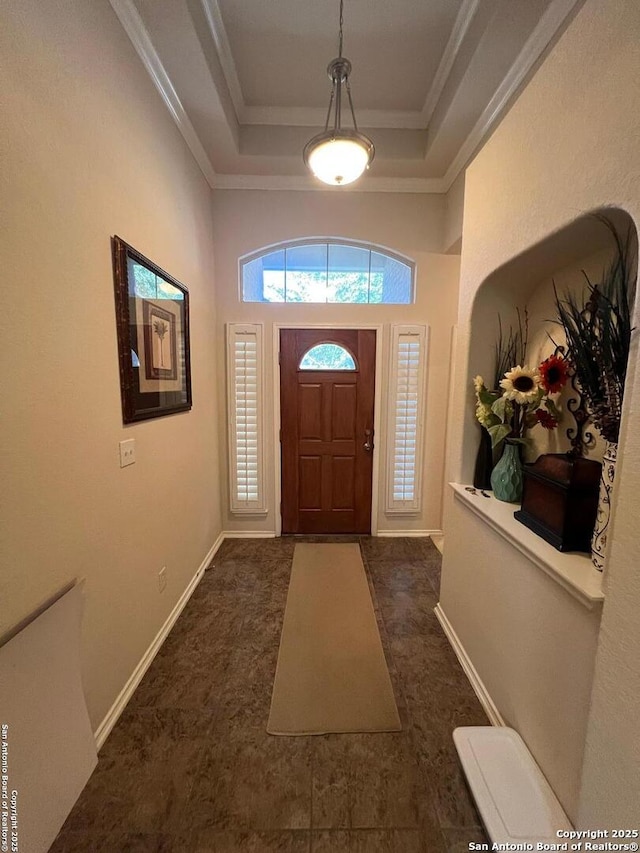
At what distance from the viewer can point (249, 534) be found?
10.2 ft

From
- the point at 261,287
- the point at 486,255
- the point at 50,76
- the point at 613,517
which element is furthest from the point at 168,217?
the point at 613,517

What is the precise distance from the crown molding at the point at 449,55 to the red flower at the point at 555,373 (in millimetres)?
1875

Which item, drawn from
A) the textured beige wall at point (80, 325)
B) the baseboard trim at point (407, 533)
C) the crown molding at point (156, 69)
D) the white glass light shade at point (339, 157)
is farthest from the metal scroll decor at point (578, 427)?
the crown molding at point (156, 69)

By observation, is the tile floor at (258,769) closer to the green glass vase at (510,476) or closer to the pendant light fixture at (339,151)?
the green glass vase at (510,476)

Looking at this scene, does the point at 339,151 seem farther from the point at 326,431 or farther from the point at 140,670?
the point at 140,670

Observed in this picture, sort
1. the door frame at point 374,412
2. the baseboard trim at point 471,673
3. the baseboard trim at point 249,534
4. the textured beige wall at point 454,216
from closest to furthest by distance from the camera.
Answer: the baseboard trim at point 471,673 < the textured beige wall at point 454,216 < the door frame at point 374,412 < the baseboard trim at point 249,534

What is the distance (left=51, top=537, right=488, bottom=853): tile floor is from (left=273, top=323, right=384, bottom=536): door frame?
4.17 ft

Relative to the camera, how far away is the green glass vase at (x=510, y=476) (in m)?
1.58

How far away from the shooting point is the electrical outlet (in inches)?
57.6

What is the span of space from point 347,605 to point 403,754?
876 mm

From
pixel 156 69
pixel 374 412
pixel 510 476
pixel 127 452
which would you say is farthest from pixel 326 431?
pixel 156 69

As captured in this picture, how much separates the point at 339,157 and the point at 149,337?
53.8 inches

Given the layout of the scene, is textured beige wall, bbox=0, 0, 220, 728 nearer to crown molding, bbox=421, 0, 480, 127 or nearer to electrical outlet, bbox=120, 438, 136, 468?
electrical outlet, bbox=120, 438, 136, 468

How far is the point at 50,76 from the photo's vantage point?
104 cm
